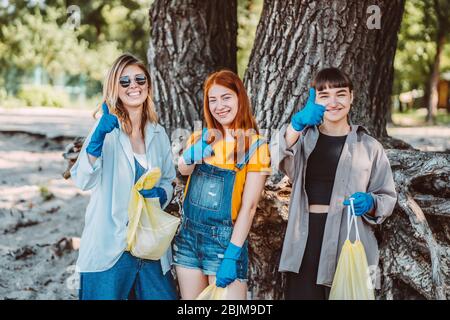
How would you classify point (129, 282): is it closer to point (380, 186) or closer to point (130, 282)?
point (130, 282)

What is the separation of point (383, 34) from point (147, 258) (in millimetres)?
2364

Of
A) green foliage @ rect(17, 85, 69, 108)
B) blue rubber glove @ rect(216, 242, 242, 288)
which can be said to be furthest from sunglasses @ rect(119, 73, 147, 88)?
green foliage @ rect(17, 85, 69, 108)

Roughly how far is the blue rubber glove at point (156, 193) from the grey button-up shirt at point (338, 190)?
1.98 ft

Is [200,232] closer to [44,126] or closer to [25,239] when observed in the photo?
[25,239]

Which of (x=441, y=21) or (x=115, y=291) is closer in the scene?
(x=115, y=291)

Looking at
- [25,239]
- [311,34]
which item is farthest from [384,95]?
[25,239]

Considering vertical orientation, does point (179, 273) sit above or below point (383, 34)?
below

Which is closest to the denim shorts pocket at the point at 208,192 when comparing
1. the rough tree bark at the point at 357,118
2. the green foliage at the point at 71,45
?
the rough tree bark at the point at 357,118

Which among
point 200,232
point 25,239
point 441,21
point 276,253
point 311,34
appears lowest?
point 25,239

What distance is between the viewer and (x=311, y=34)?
12.8ft

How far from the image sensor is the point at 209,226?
117 inches

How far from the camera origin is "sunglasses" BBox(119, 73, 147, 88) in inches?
120

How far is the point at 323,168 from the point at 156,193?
2.85ft

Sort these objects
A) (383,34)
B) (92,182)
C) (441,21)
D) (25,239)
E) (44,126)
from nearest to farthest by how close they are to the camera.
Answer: (92,182)
(383,34)
(25,239)
(44,126)
(441,21)
